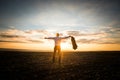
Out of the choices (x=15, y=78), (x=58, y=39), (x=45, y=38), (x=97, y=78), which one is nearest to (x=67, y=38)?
(x=58, y=39)

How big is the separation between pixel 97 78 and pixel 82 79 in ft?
2.70

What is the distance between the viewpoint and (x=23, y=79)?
8188 millimetres

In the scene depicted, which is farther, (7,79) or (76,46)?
(76,46)

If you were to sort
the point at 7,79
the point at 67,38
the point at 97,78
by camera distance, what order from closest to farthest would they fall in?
the point at 7,79 → the point at 97,78 → the point at 67,38

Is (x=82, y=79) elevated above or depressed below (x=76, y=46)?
below

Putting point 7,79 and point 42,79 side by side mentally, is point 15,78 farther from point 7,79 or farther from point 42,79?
point 42,79

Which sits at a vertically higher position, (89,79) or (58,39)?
(58,39)

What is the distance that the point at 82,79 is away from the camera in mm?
8586

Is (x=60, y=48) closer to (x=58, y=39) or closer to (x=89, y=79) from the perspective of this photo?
(x=58, y=39)

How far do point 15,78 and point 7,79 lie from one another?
392 millimetres

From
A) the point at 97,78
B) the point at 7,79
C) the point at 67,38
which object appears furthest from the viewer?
the point at 67,38

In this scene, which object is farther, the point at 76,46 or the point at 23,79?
the point at 76,46

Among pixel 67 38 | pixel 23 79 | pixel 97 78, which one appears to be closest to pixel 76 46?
pixel 67 38

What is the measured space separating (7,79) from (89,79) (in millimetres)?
3883
